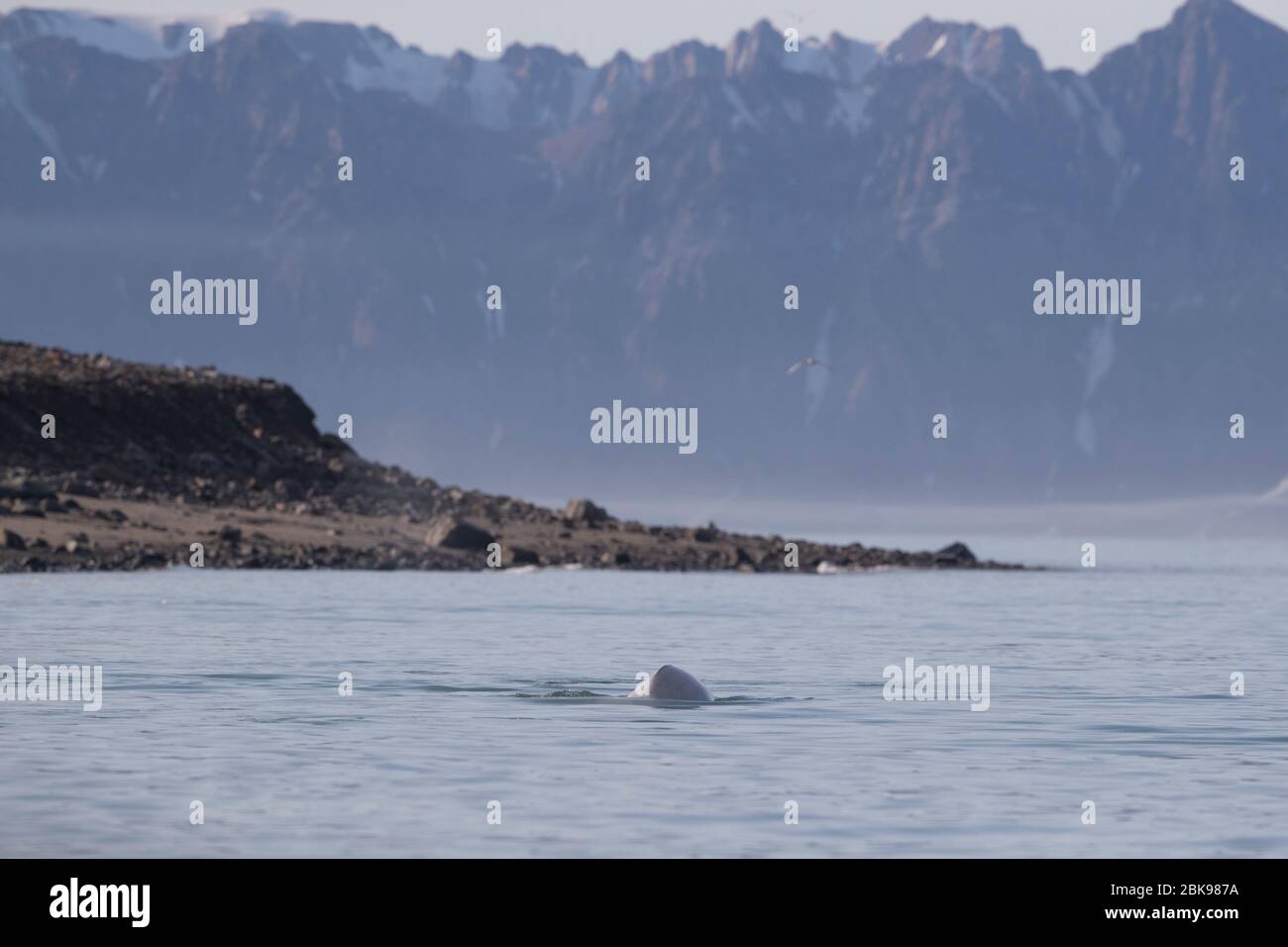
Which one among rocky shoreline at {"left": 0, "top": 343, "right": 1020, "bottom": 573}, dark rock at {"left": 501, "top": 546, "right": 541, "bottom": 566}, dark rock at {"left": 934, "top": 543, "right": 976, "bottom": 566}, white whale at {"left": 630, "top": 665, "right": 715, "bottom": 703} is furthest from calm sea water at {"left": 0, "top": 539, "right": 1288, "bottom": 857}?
dark rock at {"left": 934, "top": 543, "right": 976, "bottom": 566}

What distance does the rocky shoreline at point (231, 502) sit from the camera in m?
→ 67.4

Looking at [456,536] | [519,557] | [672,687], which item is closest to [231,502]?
[456,536]

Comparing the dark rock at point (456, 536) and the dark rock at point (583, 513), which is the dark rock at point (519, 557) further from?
the dark rock at point (583, 513)

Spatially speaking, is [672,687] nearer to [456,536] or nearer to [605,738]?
[605,738]

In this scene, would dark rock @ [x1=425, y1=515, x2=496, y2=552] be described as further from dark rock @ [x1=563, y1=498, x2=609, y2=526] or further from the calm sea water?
the calm sea water

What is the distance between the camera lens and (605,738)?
28.0 meters

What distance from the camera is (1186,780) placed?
2488 cm

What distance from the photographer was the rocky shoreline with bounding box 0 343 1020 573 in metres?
67.4

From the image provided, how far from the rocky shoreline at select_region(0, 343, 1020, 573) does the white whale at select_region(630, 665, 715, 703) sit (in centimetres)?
3183

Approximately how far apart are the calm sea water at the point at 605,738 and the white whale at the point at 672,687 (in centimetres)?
39

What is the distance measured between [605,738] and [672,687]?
14.6 feet
